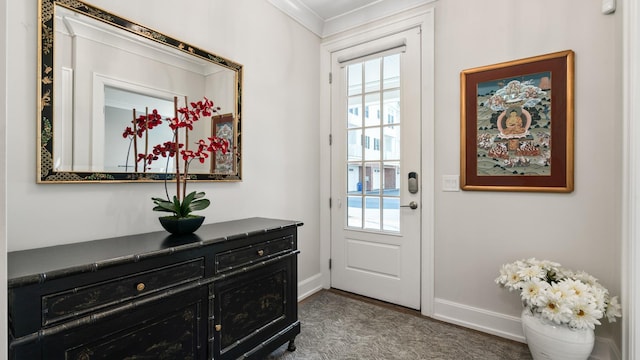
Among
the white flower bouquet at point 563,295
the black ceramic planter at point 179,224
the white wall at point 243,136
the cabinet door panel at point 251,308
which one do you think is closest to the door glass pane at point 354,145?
the white wall at point 243,136

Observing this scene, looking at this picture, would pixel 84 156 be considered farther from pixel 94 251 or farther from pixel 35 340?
pixel 35 340

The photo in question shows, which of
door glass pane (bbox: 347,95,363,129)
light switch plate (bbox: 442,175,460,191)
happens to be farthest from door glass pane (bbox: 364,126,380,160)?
light switch plate (bbox: 442,175,460,191)

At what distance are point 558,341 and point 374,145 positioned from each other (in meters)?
1.89

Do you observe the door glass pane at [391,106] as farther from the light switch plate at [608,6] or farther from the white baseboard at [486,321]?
the white baseboard at [486,321]

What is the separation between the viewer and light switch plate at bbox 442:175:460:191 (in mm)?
2447

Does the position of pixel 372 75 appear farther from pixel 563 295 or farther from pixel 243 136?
pixel 563 295

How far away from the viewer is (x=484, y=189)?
7.62 feet

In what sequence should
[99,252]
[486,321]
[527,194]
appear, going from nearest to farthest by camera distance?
1. [99,252]
2. [527,194]
3. [486,321]

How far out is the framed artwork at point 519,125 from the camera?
6.70 feet

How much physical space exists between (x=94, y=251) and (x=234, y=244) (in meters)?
0.62

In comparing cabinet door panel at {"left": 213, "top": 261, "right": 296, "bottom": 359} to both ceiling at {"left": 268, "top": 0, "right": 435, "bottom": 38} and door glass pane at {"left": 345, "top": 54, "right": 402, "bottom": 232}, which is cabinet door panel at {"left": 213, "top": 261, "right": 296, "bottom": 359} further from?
ceiling at {"left": 268, "top": 0, "right": 435, "bottom": 38}

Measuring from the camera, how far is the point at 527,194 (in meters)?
2.18

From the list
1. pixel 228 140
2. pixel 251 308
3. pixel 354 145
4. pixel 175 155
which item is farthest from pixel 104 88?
pixel 354 145

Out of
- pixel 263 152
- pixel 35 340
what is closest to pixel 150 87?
pixel 263 152
